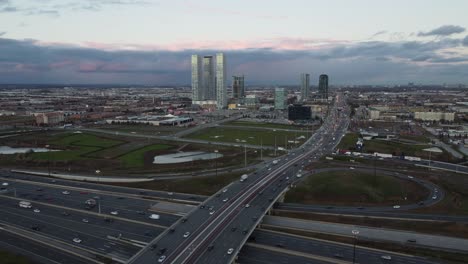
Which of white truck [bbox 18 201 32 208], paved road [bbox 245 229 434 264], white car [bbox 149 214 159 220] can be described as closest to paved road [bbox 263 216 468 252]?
paved road [bbox 245 229 434 264]

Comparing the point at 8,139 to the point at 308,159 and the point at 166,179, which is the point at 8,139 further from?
the point at 308,159

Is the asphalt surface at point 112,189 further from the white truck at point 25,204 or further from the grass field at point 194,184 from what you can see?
the white truck at point 25,204

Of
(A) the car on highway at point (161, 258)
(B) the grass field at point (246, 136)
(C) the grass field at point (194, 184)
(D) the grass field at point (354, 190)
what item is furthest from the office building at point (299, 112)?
(A) the car on highway at point (161, 258)

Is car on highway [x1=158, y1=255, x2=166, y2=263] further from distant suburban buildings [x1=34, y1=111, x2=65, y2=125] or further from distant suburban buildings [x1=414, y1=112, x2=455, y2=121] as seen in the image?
distant suburban buildings [x1=414, y1=112, x2=455, y2=121]

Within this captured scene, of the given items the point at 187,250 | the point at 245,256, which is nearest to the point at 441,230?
the point at 245,256

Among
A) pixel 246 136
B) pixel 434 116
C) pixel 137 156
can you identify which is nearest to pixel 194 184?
pixel 137 156
